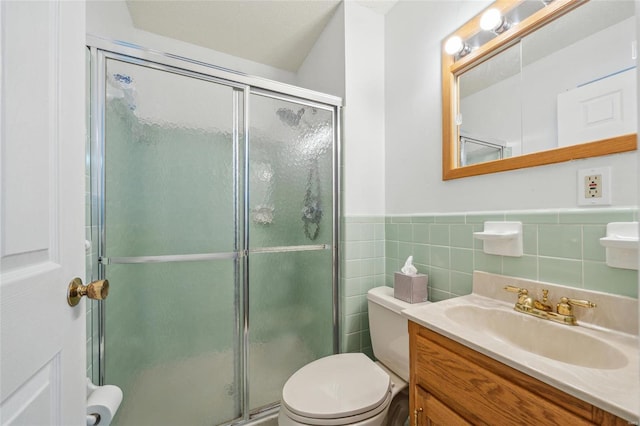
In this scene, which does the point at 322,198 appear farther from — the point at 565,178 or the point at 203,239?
the point at 565,178

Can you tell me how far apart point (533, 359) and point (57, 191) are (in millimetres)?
1052

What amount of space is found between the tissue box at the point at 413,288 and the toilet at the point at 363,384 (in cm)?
4

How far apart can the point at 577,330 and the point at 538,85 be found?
87 centimetres

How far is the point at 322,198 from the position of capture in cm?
163

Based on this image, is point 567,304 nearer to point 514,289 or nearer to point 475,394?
point 514,289

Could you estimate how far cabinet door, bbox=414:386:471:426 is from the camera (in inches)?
28.7

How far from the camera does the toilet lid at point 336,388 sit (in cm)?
94

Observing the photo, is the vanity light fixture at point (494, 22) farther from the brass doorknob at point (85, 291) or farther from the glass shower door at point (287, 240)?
the brass doorknob at point (85, 291)

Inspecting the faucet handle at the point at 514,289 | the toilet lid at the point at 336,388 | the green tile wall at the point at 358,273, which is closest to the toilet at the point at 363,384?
the toilet lid at the point at 336,388

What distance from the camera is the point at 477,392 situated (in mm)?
673

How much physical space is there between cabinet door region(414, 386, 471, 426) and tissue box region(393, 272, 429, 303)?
1.56 feet

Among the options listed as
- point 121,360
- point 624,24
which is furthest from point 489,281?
point 121,360

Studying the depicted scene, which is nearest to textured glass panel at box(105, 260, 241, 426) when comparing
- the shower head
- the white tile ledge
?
the shower head

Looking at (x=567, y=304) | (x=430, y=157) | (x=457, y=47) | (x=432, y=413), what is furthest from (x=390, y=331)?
(x=457, y=47)
